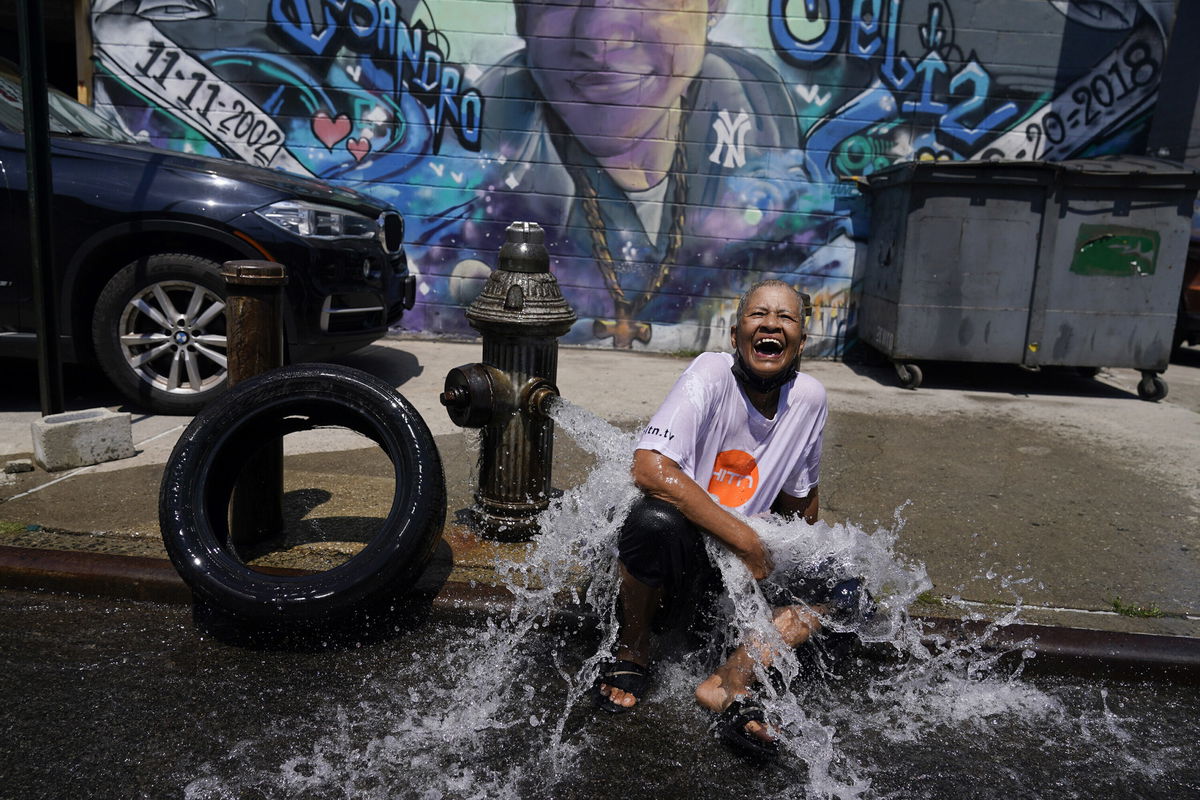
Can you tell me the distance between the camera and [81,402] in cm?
564

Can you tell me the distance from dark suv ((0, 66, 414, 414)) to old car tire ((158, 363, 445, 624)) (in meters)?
2.25

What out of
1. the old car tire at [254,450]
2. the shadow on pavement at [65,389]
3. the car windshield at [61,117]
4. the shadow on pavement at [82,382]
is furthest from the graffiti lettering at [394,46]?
the old car tire at [254,450]

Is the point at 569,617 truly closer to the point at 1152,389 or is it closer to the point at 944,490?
the point at 944,490

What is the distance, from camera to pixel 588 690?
2.81 meters

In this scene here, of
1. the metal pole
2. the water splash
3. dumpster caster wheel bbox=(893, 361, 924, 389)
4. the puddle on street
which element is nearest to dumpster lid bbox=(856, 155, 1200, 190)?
dumpster caster wheel bbox=(893, 361, 924, 389)

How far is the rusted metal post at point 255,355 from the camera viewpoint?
3.32 m


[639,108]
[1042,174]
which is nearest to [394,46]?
[639,108]

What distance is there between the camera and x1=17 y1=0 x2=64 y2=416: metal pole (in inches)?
168

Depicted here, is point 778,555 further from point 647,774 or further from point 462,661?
point 462,661

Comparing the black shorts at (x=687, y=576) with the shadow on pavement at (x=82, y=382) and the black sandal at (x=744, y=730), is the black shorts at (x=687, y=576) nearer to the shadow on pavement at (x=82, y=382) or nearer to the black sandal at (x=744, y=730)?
the black sandal at (x=744, y=730)

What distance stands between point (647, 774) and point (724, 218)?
674cm

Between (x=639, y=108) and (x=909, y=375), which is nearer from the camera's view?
(x=909, y=375)

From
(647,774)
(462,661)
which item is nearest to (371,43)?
(462,661)

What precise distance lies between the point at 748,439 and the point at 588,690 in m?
0.91
